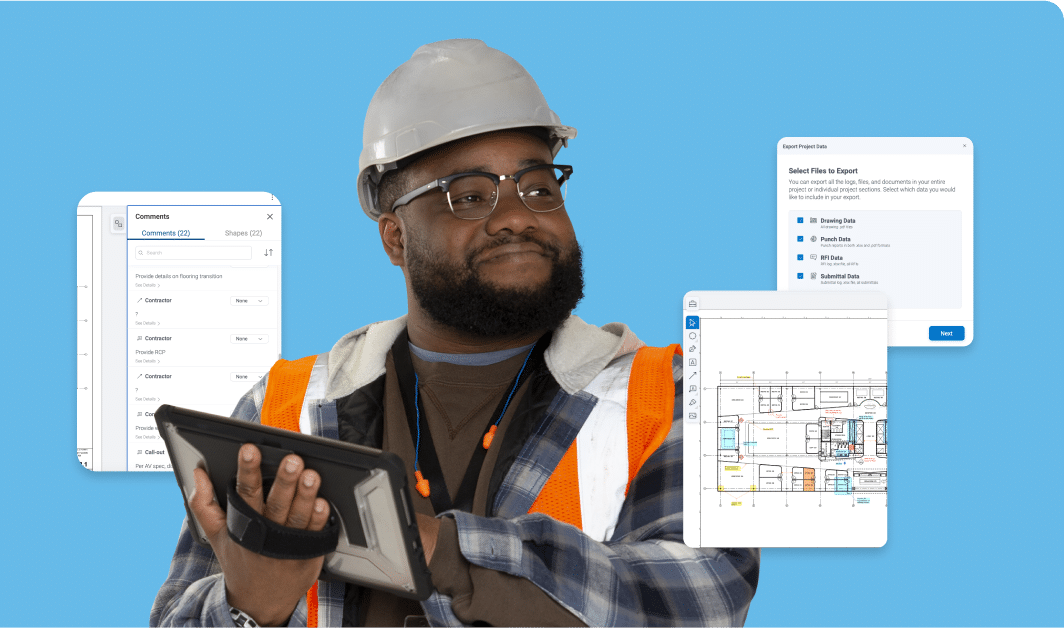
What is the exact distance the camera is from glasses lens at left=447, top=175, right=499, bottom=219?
2.44 meters

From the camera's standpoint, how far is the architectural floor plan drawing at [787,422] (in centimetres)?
221

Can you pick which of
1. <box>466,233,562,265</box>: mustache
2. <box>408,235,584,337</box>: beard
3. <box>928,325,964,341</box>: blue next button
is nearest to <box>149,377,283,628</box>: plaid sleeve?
<box>408,235,584,337</box>: beard

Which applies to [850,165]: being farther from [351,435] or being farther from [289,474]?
[289,474]

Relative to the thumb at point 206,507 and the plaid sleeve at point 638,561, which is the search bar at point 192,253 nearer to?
the thumb at point 206,507

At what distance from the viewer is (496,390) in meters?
2.49

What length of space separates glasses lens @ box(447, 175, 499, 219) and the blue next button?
4.37ft

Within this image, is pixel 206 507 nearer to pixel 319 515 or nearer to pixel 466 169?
pixel 319 515

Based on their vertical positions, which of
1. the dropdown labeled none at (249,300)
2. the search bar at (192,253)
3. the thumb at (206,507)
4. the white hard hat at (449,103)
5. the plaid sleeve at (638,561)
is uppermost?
the white hard hat at (449,103)

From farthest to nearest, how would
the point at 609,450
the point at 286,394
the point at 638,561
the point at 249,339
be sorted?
the point at 249,339, the point at 286,394, the point at 609,450, the point at 638,561

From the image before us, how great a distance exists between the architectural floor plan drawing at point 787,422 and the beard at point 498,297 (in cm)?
39

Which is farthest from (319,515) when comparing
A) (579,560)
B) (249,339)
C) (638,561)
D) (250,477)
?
(249,339)

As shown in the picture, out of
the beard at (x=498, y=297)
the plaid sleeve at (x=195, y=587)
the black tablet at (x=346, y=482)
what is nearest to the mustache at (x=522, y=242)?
the beard at (x=498, y=297)

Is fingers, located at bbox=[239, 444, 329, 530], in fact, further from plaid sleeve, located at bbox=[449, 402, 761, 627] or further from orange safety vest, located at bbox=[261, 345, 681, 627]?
orange safety vest, located at bbox=[261, 345, 681, 627]

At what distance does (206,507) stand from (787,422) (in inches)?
50.1
